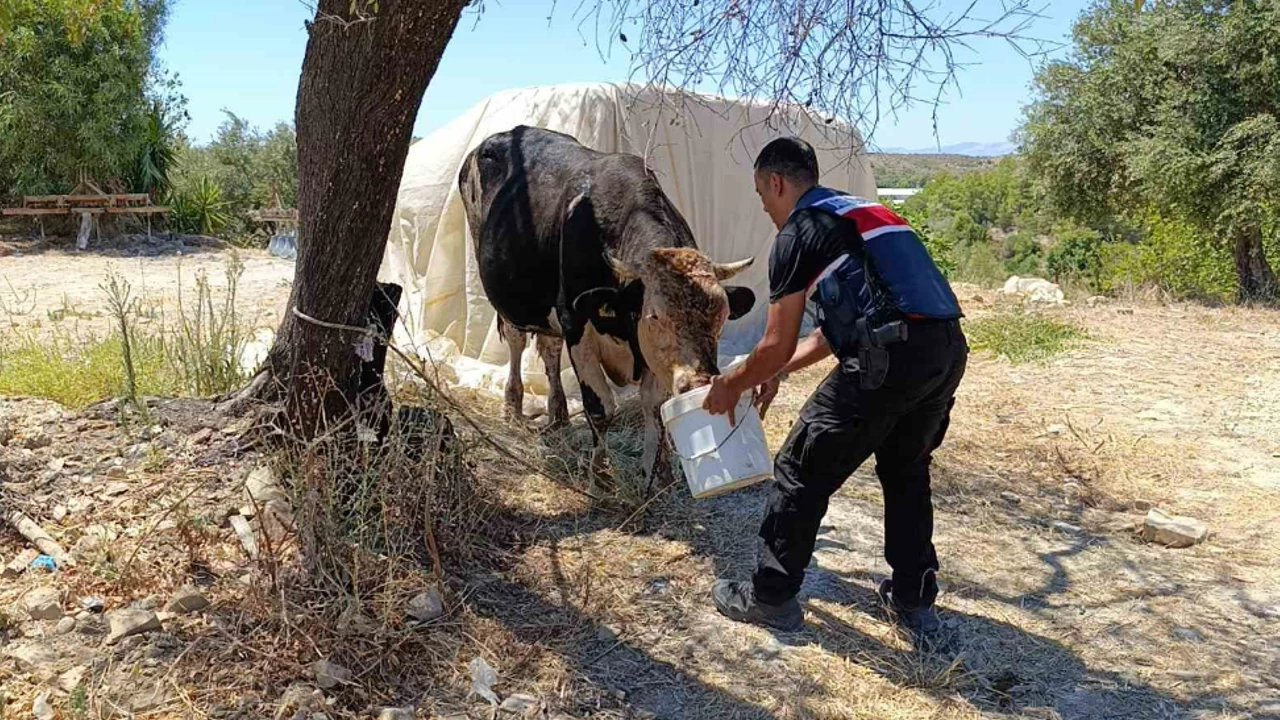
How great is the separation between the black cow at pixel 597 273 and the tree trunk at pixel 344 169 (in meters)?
1.17

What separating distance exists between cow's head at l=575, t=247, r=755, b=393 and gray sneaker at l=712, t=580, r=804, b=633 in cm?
91

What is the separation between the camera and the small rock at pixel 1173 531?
497 centimetres

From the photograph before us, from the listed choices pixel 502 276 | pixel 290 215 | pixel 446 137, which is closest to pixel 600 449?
pixel 502 276

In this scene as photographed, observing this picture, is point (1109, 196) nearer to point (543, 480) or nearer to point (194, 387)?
point (543, 480)

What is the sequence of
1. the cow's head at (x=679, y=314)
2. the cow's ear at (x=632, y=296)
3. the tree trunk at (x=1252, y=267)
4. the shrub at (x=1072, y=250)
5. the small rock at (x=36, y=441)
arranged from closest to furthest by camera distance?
the cow's head at (x=679, y=314)
the small rock at (x=36, y=441)
the cow's ear at (x=632, y=296)
the tree trunk at (x=1252, y=267)
the shrub at (x=1072, y=250)

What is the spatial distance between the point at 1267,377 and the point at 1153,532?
4.69 metres

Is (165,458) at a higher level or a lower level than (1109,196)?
lower

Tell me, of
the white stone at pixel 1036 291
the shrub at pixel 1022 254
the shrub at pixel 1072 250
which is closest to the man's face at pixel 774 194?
the white stone at pixel 1036 291

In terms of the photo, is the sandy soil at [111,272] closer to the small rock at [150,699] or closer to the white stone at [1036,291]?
the small rock at [150,699]

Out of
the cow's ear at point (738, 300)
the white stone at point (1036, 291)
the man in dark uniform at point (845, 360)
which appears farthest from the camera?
the white stone at point (1036, 291)

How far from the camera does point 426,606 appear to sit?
366 centimetres

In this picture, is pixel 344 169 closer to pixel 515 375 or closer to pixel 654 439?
pixel 654 439

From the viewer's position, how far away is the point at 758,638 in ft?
12.7

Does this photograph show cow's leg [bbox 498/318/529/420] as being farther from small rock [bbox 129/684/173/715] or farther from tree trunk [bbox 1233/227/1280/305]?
tree trunk [bbox 1233/227/1280/305]
